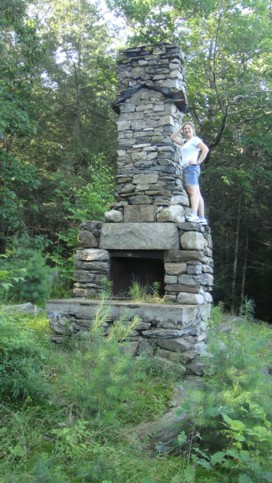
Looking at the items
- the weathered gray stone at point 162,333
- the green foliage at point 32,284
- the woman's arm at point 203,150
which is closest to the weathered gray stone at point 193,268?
the weathered gray stone at point 162,333

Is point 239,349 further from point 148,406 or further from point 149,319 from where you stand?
point 149,319

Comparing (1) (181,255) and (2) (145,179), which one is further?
(2) (145,179)

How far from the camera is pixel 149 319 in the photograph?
519cm

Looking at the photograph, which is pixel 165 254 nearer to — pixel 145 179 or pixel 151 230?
pixel 151 230

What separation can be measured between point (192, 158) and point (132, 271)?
1.99 metres

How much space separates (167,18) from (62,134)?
16.6 feet

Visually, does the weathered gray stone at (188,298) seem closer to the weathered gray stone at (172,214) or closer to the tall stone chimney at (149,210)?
the tall stone chimney at (149,210)

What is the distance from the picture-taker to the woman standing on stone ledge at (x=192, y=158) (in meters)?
6.22

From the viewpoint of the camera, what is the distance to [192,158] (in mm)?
6336

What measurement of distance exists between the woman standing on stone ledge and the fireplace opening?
100 centimetres

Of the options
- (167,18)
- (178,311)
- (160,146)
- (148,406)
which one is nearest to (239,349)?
(148,406)

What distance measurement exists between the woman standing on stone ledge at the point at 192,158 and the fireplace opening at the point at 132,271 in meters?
1.00

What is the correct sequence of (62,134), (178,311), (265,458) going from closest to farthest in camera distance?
(265,458)
(178,311)
(62,134)

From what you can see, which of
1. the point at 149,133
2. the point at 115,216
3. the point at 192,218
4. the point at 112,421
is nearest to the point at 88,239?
the point at 115,216
